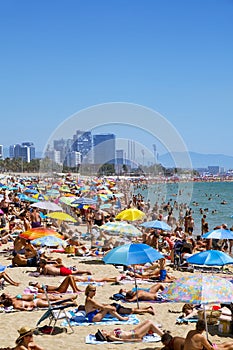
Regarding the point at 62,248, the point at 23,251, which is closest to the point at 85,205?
the point at 62,248

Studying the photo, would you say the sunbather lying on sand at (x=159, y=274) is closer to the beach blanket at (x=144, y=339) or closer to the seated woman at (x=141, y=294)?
the seated woman at (x=141, y=294)

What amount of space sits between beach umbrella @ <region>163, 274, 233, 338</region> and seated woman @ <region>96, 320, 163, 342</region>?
0.70 metres

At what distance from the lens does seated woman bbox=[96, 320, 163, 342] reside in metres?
6.10

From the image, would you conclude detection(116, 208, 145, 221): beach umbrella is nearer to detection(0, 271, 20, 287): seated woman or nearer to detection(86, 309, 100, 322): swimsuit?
detection(0, 271, 20, 287): seated woman

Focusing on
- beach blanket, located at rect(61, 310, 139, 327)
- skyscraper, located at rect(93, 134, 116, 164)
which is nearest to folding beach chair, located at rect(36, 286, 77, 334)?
beach blanket, located at rect(61, 310, 139, 327)

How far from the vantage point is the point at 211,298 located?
17.5 ft

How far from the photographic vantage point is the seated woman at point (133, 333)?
610cm

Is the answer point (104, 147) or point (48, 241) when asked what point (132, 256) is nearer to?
point (48, 241)

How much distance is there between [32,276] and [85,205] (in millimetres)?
9413

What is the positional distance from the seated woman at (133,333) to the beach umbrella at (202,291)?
70 centimetres

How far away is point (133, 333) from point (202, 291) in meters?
1.20

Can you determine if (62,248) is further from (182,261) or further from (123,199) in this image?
(123,199)

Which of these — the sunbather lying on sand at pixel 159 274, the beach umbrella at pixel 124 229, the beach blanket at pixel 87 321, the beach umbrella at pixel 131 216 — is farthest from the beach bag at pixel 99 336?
the beach umbrella at pixel 131 216

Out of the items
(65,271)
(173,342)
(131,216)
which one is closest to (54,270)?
(65,271)
